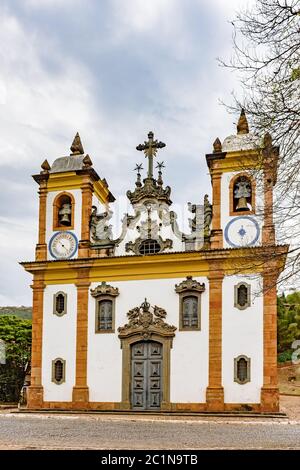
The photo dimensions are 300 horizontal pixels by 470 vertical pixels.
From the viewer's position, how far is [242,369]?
24.0 meters

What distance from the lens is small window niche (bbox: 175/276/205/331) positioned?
2475 cm

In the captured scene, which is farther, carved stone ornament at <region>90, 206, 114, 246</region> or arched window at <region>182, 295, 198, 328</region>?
carved stone ornament at <region>90, 206, 114, 246</region>

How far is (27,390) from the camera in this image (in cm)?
2636

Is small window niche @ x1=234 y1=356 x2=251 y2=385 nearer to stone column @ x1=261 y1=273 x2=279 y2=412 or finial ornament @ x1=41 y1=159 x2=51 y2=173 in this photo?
stone column @ x1=261 y1=273 x2=279 y2=412

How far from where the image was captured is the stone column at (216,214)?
82.3 ft

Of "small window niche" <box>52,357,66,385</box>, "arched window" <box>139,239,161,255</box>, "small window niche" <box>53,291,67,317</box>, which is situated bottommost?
"small window niche" <box>52,357,66,385</box>

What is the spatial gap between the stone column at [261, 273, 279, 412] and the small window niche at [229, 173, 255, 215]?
3.35 m

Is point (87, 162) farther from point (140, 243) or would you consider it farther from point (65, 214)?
point (140, 243)

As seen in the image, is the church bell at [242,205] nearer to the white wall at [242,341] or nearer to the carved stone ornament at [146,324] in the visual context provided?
the white wall at [242,341]

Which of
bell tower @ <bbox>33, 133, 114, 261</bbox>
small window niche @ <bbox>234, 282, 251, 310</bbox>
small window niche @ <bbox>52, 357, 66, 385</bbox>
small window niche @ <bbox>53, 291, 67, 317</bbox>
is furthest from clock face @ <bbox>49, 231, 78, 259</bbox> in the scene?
small window niche @ <bbox>234, 282, 251, 310</bbox>

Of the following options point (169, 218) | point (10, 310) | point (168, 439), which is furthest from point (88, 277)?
point (10, 310)

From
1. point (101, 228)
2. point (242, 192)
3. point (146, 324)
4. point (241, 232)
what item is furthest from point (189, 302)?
point (101, 228)

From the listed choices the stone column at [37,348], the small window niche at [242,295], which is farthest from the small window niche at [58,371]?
the small window niche at [242,295]
